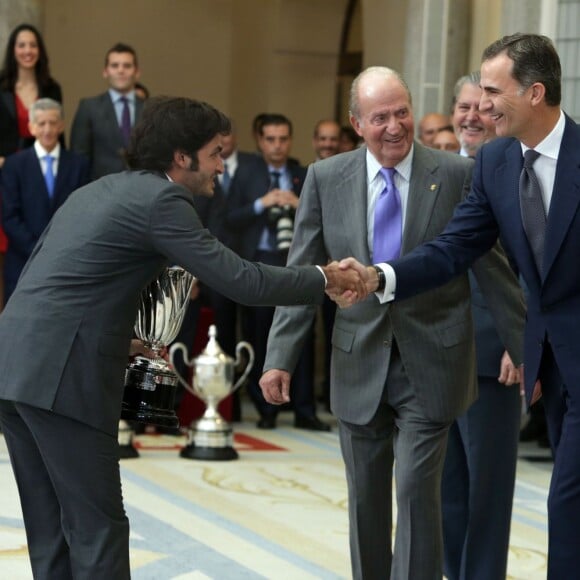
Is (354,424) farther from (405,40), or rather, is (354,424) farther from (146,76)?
(146,76)

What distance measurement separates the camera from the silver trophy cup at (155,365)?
13.4 ft

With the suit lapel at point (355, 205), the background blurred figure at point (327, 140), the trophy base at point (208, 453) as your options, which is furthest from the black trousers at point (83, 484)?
the background blurred figure at point (327, 140)

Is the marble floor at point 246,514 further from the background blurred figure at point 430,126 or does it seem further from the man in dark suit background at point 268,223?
the background blurred figure at point 430,126

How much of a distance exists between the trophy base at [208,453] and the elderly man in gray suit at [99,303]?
4206 millimetres

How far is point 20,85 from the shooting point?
915cm

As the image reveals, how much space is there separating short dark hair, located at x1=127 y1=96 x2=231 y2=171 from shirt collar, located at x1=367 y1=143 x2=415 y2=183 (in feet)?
2.66

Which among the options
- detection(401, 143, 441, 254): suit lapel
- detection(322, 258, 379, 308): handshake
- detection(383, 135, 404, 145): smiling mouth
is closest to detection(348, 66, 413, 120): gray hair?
detection(383, 135, 404, 145): smiling mouth

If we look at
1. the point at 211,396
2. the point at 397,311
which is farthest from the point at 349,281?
the point at 211,396

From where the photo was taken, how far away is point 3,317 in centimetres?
388

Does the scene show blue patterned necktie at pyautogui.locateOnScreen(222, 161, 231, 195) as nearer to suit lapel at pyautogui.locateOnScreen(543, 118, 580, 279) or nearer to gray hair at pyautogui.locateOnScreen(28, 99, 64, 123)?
gray hair at pyautogui.locateOnScreen(28, 99, 64, 123)

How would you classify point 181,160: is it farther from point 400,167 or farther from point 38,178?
point 38,178

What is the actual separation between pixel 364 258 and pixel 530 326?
66cm

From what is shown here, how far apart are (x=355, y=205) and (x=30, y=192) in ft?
15.3

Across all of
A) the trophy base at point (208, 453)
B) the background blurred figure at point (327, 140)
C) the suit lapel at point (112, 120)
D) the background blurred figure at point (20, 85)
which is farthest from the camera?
the background blurred figure at point (327, 140)
